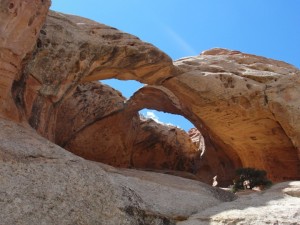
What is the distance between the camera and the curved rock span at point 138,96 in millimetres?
14344

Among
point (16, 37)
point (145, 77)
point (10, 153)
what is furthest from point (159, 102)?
point (10, 153)

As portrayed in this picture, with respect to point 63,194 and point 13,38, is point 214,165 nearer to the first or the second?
point 13,38

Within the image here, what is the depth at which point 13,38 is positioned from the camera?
11492mm

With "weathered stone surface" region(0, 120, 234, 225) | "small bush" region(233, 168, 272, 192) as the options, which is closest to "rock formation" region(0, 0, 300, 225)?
"weathered stone surface" region(0, 120, 234, 225)

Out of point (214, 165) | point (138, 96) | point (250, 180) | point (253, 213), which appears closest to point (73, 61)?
point (250, 180)

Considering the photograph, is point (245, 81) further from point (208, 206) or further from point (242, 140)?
point (208, 206)

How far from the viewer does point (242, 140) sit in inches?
833

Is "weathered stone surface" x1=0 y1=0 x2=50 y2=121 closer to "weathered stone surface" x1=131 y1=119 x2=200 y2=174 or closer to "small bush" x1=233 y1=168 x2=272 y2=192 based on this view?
"small bush" x1=233 y1=168 x2=272 y2=192

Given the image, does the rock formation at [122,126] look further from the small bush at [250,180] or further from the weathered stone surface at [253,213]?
the small bush at [250,180]

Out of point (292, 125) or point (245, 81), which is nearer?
point (292, 125)

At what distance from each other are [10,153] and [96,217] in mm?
2468

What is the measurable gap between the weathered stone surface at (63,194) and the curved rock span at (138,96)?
3398mm

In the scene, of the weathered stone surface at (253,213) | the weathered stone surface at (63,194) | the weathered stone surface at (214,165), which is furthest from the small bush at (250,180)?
the weathered stone surface at (214,165)

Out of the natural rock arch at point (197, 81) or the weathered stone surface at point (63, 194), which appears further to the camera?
the natural rock arch at point (197, 81)
